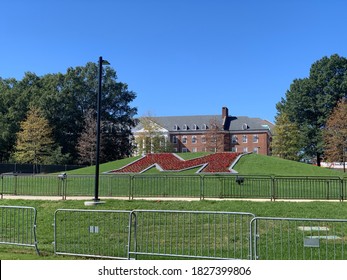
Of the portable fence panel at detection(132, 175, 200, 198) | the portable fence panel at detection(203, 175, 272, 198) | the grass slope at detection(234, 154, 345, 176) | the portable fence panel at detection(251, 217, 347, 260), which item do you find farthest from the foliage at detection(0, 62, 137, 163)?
the portable fence panel at detection(251, 217, 347, 260)

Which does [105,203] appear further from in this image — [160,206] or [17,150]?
[17,150]

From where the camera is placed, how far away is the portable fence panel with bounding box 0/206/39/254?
895 cm

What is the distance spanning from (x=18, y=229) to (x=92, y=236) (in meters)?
1.98

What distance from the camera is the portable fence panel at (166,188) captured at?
18.8 m

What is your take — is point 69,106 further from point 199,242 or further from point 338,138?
point 199,242

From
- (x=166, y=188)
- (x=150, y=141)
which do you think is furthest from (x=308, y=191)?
(x=150, y=141)

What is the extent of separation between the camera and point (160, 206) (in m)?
14.5

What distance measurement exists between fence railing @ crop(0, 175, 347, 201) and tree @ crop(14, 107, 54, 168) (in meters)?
37.0

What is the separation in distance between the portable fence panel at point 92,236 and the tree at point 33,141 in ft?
171

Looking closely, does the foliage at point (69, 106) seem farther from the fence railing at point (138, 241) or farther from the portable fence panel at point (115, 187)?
the fence railing at point (138, 241)

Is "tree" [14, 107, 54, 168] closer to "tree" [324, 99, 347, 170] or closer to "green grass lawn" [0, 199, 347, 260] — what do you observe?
"tree" [324, 99, 347, 170]

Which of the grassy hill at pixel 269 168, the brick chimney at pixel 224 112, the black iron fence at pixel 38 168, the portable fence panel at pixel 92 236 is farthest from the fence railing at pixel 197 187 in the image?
the brick chimney at pixel 224 112

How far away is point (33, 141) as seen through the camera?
60188 mm

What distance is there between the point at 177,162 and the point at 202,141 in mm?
68068
